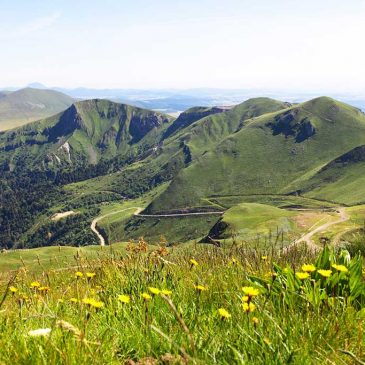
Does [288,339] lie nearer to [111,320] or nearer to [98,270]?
[111,320]

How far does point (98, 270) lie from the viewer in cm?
880

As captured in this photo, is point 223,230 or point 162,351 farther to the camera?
point 223,230

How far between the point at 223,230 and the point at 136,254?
380 feet

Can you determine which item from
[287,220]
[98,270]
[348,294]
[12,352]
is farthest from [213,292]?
[287,220]

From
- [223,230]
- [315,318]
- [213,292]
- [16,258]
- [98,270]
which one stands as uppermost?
[315,318]

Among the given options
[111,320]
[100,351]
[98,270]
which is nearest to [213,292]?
[111,320]

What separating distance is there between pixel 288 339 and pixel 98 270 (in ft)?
18.9

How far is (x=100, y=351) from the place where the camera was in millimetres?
3598

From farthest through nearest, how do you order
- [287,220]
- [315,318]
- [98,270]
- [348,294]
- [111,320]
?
1. [287,220]
2. [98,270]
3. [348,294]
4. [111,320]
5. [315,318]

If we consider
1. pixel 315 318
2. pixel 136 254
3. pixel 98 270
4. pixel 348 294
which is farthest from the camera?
pixel 98 270

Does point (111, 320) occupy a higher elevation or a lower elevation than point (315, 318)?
lower

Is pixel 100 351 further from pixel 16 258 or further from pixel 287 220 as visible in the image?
pixel 287 220

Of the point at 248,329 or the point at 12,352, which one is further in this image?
the point at 248,329

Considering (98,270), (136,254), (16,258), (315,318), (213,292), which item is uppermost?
(315,318)
